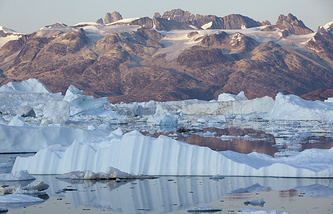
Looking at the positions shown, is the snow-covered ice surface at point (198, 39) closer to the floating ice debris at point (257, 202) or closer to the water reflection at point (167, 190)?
the water reflection at point (167, 190)

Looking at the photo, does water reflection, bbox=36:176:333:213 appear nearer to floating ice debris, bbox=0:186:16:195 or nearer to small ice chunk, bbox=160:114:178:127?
floating ice debris, bbox=0:186:16:195

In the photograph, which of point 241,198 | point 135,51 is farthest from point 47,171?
point 135,51

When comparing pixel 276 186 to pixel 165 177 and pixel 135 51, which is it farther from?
pixel 135 51

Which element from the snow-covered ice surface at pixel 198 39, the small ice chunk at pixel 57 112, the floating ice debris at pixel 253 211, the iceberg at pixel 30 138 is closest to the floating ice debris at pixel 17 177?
the floating ice debris at pixel 253 211

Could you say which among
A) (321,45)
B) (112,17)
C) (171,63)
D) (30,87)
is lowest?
(30,87)

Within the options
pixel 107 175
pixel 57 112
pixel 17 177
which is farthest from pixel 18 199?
pixel 57 112

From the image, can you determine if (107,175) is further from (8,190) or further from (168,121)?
(168,121)
